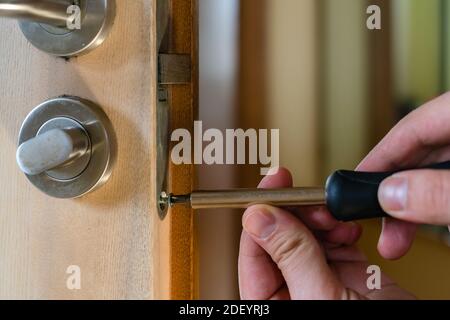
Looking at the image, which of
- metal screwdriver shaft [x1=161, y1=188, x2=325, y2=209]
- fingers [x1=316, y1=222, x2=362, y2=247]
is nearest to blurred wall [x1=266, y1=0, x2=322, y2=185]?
fingers [x1=316, y1=222, x2=362, y2=247]

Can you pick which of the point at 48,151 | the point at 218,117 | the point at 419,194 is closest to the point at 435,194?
the point at 419,194

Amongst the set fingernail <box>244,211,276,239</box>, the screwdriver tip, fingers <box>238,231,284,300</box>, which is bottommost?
fingers <box>238,231,284,300</box>

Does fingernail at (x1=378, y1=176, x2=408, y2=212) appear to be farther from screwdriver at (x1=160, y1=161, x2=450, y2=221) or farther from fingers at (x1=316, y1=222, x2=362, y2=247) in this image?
fingers at (x1=316, y1=222, x2=362, y2=247)

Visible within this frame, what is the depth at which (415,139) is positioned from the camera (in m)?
0.39

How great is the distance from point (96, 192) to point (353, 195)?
0.50 ft

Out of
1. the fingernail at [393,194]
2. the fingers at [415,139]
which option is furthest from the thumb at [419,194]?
the fingers at [415,139]

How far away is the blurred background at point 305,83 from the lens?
658 millimetres

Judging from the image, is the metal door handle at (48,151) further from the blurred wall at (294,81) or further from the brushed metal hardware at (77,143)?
the blurred wall at (294,81)

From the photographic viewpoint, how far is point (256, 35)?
2.25ft

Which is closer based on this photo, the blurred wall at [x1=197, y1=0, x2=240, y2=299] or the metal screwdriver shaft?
the metal screwdriver shaft

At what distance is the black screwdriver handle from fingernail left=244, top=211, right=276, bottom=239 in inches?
2.8

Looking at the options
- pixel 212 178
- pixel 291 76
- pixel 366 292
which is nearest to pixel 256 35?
pixel 291 76

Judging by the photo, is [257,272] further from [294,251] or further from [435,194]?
[435,194]

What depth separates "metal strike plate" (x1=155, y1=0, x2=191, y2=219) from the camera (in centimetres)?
27
